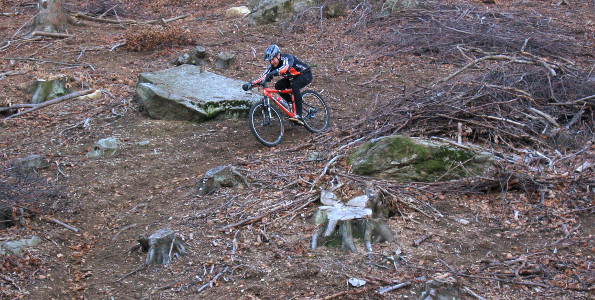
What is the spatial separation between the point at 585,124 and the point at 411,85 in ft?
12.0

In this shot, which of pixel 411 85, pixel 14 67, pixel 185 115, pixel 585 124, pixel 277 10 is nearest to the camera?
pixel 585 124

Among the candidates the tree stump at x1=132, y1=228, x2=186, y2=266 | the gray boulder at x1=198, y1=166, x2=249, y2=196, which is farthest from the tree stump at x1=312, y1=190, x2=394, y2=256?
the gray boulder at x1=198, y1=166, x2=249, y2=196

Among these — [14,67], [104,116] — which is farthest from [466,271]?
[14,67]

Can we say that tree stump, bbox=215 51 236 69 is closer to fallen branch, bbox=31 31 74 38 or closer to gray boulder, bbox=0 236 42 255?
fallen branch, bbox=31 31 74 38

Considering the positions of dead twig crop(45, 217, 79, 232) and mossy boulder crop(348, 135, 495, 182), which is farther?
mossy boulder crop(348, 135, 495, 182)

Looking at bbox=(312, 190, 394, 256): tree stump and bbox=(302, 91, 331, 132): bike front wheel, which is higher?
bbox=(312, 190, 394, 256): tree stump

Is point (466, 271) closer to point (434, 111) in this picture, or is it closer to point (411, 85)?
point (434, 111)

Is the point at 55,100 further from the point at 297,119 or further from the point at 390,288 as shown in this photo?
the point at 390,288

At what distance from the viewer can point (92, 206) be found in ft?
21.0

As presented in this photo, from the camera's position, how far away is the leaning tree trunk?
1342cm

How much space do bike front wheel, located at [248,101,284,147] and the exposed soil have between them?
0.68 feet

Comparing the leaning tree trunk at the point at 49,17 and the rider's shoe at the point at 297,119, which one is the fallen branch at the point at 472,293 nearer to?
the rider's shoe at the point at 297,119

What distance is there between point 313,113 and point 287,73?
2.76 ft

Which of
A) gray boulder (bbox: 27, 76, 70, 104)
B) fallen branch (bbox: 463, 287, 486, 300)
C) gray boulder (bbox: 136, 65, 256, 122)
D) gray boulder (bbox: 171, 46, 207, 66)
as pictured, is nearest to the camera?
fallen branch (bbox: 463, 287, 486, 300)
